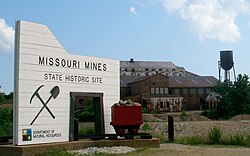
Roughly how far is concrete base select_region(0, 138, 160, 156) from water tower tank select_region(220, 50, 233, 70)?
74860 mm

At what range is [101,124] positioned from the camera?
16.2 meters

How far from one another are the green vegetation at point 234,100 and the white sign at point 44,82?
185 feet

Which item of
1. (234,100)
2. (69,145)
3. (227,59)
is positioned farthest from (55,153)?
(227,59)

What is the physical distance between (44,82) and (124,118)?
3.45 m

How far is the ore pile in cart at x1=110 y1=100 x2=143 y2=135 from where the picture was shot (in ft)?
51.8

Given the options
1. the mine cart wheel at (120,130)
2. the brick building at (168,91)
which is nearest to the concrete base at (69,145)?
the mine cart wheel at (120,130)

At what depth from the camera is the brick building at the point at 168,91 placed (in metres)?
81.6

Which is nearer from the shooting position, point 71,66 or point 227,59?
point 71,66

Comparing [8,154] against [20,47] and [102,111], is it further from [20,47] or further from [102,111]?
[102,111]

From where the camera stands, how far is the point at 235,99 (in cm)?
7025

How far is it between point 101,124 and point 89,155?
351 cm

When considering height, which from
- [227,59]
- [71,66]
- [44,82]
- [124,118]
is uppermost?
[227,59]

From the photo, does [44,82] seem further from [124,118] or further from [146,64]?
[146,64]

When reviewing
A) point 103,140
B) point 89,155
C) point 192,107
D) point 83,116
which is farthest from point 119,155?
point 192,107
